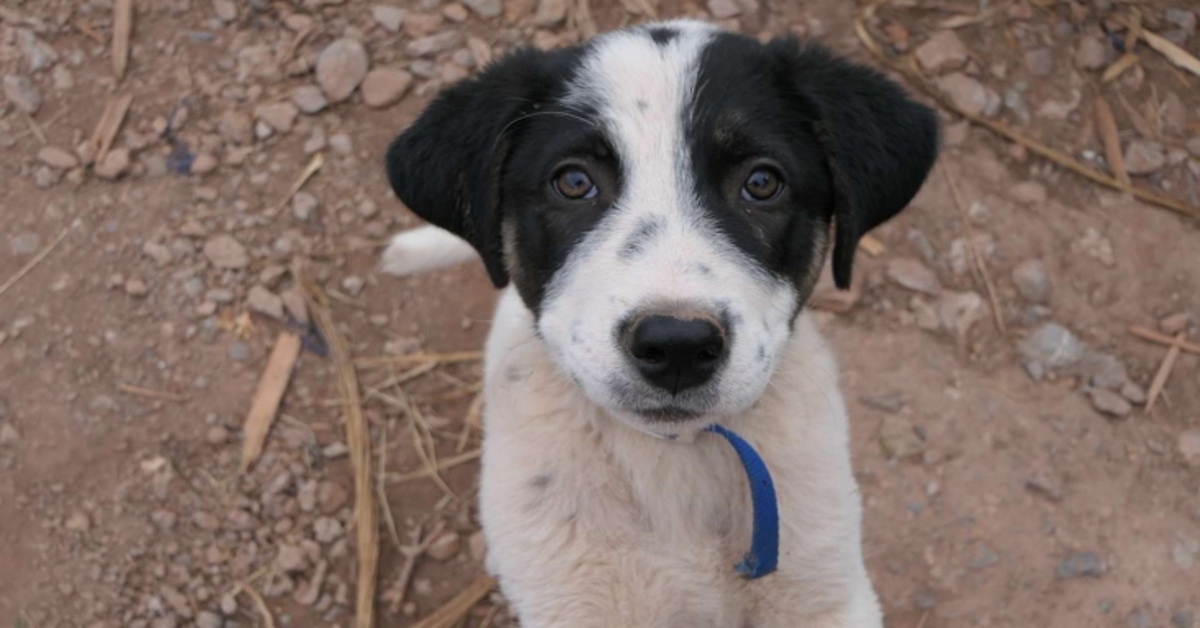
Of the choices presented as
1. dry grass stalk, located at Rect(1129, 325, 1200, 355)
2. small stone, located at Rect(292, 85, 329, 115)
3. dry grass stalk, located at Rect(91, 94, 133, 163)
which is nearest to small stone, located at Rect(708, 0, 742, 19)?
small stone, located at Rect(292, 85, 329, 115)

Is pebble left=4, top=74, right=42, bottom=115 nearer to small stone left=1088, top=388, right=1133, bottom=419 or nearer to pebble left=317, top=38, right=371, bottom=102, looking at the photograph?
pebble left=317, top=38, right=371, bottom=102

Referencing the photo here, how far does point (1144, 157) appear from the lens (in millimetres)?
4891

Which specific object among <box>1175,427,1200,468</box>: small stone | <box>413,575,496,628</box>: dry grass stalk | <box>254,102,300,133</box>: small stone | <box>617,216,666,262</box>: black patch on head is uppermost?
<box>617,216,666,262</box>: black patch on head

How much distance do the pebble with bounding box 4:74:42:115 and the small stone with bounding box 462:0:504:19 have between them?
1822mm

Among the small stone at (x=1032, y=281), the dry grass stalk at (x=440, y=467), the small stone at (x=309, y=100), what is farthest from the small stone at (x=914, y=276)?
the small stone at (x=309, y=100)

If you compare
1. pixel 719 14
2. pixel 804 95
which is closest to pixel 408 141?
pixel 804 95

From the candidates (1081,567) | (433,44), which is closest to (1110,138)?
(1081,567)

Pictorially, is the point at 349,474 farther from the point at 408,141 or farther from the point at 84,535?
the point at 408,141

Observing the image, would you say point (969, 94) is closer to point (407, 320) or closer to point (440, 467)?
point (407, 320)

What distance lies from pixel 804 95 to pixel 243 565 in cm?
261

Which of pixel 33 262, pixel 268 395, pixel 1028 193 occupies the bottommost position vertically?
pixel 268 395

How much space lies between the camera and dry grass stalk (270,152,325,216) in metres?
4.74

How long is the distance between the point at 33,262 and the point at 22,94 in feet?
2.52

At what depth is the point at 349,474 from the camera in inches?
172
